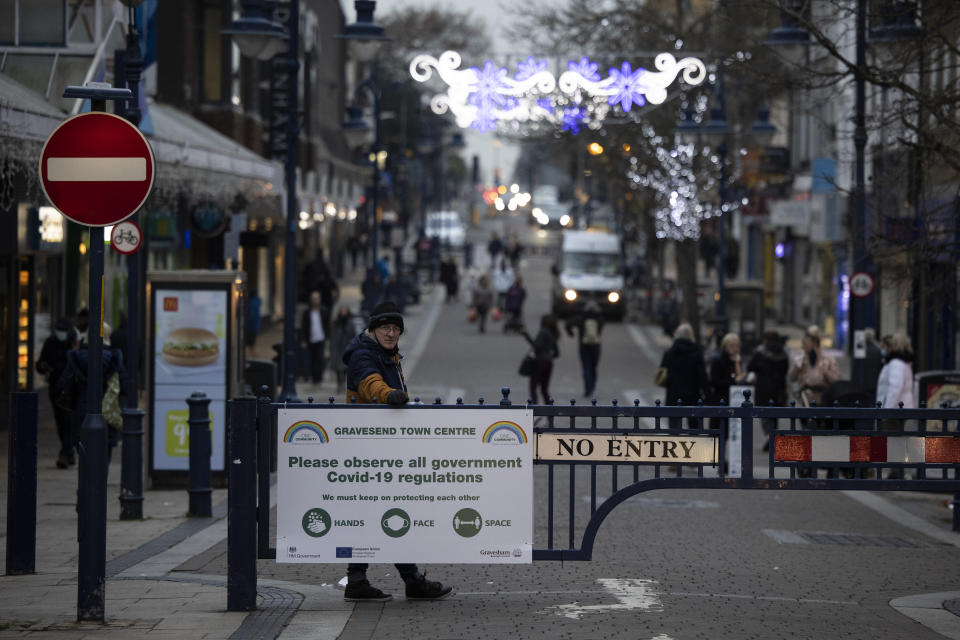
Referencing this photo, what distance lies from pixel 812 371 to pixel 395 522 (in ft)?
38.5

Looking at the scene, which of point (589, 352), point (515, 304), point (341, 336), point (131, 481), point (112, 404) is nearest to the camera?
point (131, 481)

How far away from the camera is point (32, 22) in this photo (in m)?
22.3

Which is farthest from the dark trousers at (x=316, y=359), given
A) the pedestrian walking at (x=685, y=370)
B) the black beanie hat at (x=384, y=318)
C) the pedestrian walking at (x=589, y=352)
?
the black beanie hat at (x=384, y=318)

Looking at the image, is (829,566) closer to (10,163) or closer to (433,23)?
(10,163)

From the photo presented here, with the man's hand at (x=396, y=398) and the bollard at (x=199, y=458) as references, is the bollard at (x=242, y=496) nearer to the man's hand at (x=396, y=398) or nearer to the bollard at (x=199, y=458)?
the man's hand at (x=396, y=398)

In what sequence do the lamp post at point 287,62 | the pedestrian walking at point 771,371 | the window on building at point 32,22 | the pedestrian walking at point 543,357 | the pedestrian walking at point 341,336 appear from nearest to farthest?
1. the lamp post at point 287,62
2. the pedestrian walking at point 771,371
3. the window on building at point 32,22
4. the pedestrian walking at point 543,357
5. the pedestrian walking at point 341,336

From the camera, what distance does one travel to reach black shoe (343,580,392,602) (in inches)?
364

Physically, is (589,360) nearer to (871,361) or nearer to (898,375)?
(871,361)

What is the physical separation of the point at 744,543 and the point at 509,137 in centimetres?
2550

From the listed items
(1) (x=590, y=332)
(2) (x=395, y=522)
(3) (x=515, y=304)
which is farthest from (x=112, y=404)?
(3) (x=515, y=304)

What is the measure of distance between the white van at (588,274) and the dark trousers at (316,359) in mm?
18606

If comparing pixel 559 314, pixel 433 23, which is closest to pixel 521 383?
pixel 559 314

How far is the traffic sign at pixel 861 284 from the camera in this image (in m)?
22.0

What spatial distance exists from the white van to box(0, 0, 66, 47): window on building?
87.1ft
